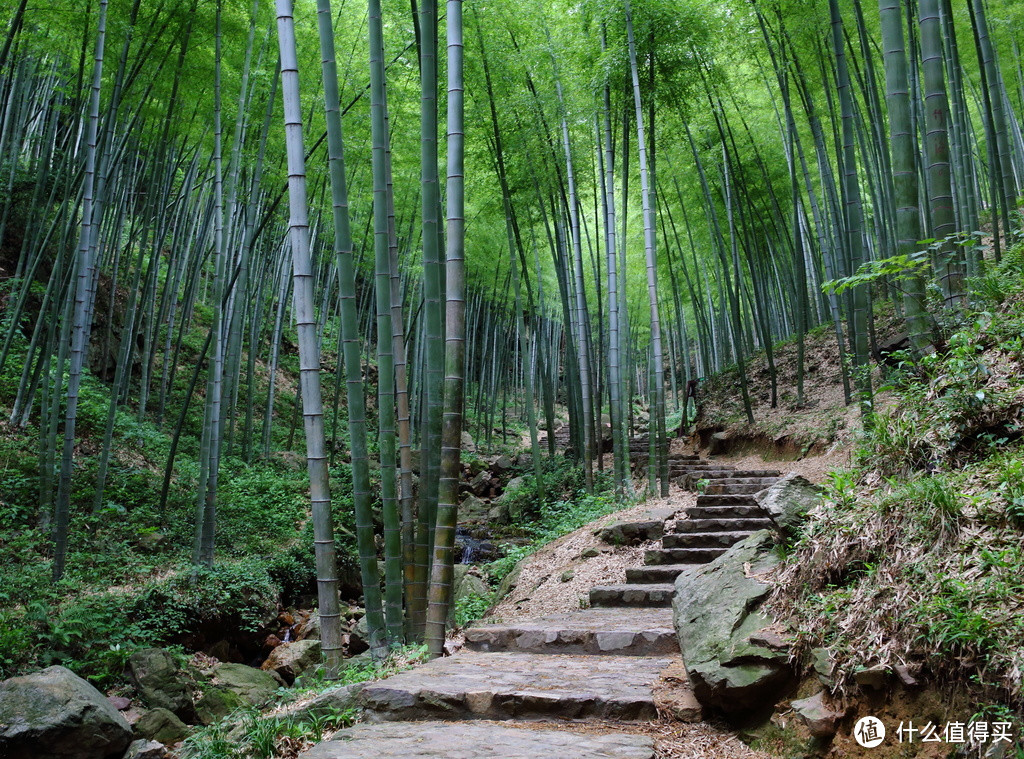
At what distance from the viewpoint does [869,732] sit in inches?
69.1

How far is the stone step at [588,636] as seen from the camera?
306cm

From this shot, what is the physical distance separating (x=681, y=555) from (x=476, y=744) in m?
2.93

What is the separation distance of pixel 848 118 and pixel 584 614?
13.4 ft

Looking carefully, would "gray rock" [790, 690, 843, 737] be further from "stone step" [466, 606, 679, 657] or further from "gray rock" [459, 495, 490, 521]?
"gray rock" [459, 495, 490, 521]

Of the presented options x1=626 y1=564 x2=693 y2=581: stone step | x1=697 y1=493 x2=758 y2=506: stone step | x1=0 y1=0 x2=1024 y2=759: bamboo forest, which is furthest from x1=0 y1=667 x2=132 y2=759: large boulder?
x1=697 y1=493 x2=758 y2=506: stone step

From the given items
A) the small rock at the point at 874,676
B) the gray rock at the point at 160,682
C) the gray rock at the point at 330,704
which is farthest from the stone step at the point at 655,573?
the gray rock at the point at 160,682

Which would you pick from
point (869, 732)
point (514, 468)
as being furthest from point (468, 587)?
point (514, 468)

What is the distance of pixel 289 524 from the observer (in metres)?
7.88

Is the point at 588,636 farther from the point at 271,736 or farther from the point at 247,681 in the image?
the point at 247,681

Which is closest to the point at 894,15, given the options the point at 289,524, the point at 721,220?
the point at 289,524

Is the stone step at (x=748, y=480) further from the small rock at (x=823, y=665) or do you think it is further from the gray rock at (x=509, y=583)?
the small rock at (x=823, y=665)

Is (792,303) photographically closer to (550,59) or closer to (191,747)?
(550,59)

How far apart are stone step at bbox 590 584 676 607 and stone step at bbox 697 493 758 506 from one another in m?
1.64

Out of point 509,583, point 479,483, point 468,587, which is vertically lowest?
point 468,587
